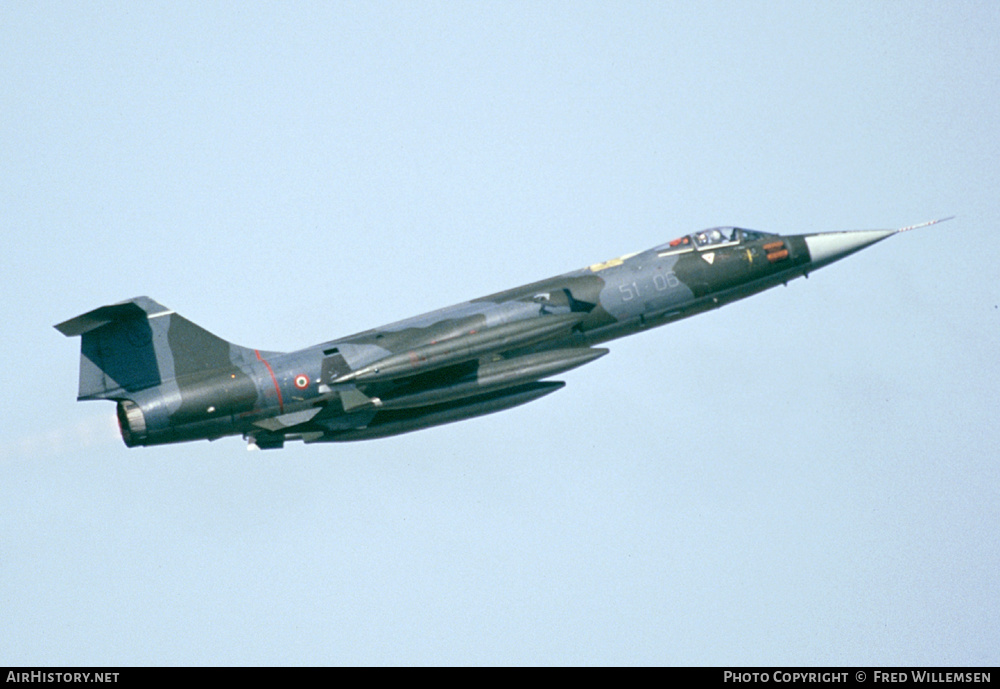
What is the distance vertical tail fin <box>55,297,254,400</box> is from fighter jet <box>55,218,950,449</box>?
0.02 metres

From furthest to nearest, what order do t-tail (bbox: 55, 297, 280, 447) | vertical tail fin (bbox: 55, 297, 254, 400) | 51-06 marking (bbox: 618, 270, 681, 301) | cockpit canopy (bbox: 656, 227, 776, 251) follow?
1. cockpit canopy (bbox: 656, 227, 776, 251)
2. 51-06 marking (bbox: 618, 270, 681, 301)
3. vertical tail fin (bbox: 55, 297, 254, 400)
4. t-tail (bbox: 55, 297, 280, 447)

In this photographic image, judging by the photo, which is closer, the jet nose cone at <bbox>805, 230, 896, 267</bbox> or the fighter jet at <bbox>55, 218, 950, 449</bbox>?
the fighter jet at <bbox>55, 218, 950, 449</bbox>

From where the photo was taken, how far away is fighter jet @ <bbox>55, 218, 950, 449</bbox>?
35.9 m

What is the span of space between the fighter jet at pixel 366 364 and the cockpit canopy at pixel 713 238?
1061 mm

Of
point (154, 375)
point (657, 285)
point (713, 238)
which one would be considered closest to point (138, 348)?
point (154, 375)

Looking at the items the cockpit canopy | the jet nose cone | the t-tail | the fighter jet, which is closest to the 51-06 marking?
the fighter jet

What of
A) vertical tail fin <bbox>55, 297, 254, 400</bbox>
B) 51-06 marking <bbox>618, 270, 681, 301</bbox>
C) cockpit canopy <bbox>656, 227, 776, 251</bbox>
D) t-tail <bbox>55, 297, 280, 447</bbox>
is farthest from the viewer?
cockpit canopy <bbox>656, 227, 776, 251</bbox>

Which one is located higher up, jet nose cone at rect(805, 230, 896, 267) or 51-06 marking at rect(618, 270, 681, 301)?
51-06 marking at rect(618, 270, 681, 301)

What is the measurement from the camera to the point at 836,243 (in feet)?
134

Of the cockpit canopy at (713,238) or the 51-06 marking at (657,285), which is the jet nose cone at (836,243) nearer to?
the cockpit canopy at (713,238)

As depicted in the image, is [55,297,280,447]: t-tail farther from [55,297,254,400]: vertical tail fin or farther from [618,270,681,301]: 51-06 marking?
[618,270,681,301]: 51-06 marking

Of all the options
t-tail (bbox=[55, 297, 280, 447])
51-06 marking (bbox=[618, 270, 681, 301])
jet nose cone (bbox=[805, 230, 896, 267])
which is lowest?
jet nose cone (bbox=[805, 230, 896, 267])
